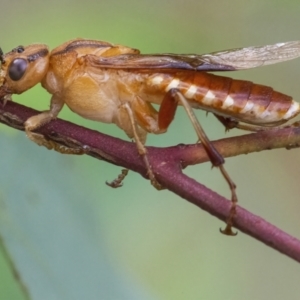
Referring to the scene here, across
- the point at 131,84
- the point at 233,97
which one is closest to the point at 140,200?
the point at 131,84

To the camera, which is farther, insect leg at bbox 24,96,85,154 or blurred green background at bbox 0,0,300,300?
blurred green background at bbox 0,0,300,300

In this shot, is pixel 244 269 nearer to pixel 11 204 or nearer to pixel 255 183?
pixel 255 183

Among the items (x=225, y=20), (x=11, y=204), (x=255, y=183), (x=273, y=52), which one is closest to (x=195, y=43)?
(x=225, y=20)

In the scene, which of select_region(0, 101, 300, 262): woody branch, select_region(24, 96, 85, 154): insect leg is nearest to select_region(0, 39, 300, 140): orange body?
select_region(24, 96, 85, 154): insect leg

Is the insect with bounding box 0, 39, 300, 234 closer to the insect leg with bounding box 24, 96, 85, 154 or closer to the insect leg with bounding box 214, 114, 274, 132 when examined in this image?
the insect leg with bounding box 214, 114, 274, 132

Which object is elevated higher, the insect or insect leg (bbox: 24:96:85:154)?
the insect

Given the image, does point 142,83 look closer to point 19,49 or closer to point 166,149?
point 19,49
